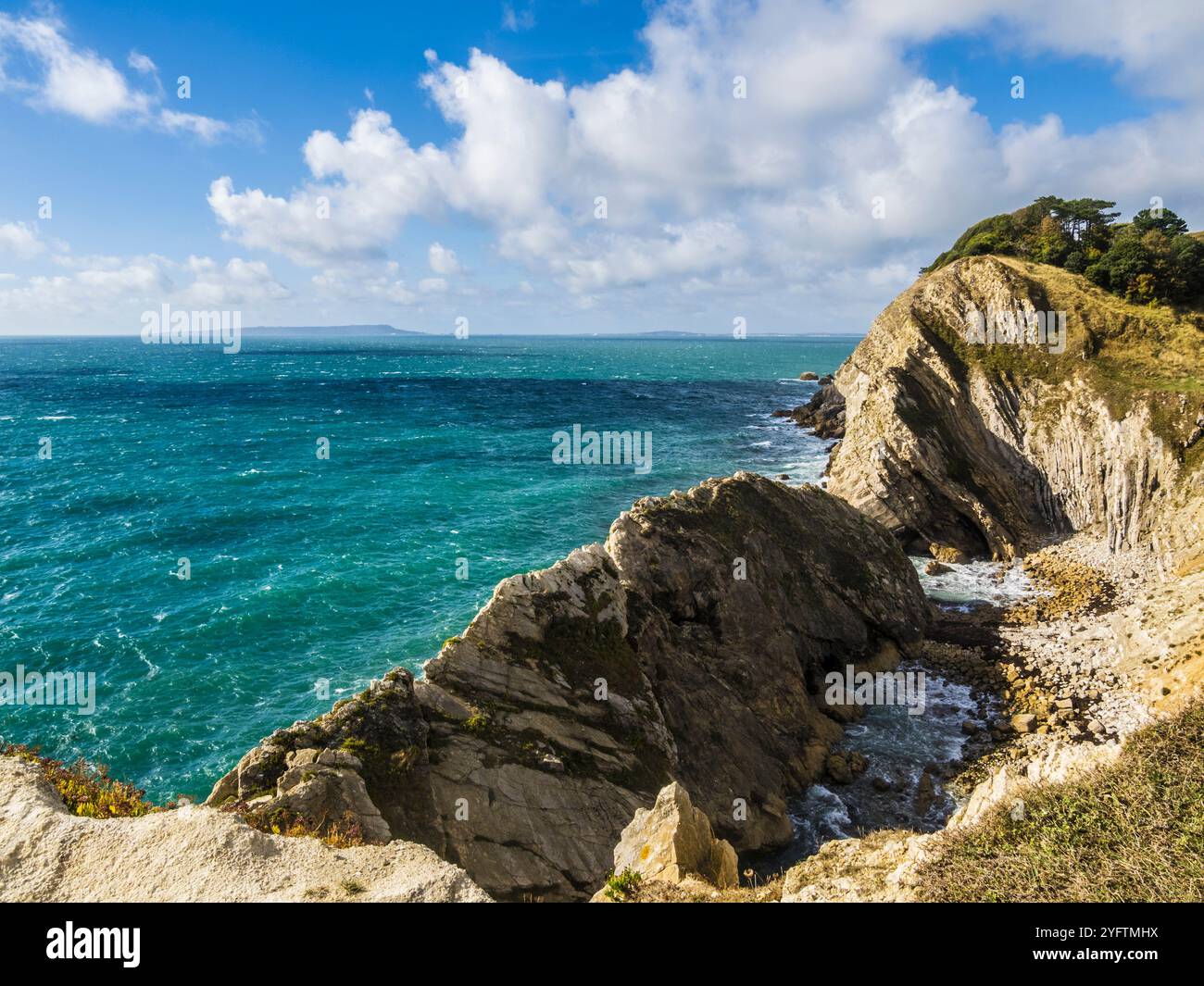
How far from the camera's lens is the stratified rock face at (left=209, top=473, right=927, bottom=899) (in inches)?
774

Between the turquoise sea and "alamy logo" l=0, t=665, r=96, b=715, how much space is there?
19.9 inches

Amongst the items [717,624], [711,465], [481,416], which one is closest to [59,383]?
[481,416]

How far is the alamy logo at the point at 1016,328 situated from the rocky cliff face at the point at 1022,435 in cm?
56

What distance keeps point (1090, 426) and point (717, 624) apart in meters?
43.2

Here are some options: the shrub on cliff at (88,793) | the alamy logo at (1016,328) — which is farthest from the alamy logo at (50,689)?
the alamy logo at (1016,328)

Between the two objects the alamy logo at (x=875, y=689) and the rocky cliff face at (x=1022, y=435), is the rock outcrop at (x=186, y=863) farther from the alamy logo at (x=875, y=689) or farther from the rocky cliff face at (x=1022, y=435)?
the rocky cliff face at (x=1022, y=435)

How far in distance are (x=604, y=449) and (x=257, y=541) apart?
52.4 meters

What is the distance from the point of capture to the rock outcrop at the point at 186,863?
11.5 metres

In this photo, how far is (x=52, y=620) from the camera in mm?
43281

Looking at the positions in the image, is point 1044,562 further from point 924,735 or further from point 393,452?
point 393,452

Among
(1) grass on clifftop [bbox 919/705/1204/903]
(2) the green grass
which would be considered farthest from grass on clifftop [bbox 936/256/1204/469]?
(2) the green grass
